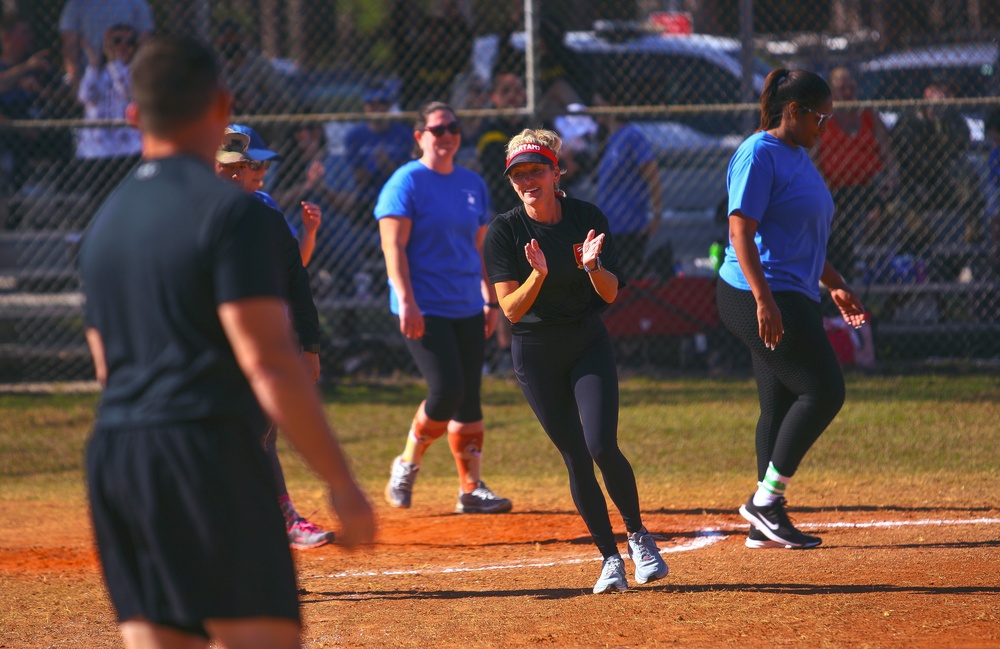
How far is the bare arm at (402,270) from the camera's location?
6094mm

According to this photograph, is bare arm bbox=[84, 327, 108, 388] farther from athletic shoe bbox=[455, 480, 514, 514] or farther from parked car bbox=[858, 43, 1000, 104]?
parked car bbox=[858, 43, 1000, 104]

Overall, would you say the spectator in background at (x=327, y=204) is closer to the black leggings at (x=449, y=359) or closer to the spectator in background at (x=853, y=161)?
the spectator in background at (x=853, y=161)

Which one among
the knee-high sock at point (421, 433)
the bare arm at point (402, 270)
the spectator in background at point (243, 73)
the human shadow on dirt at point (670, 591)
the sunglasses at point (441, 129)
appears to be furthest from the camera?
the spectator in background at point (243, 73)

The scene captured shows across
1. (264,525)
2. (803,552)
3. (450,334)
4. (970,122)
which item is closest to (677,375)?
(970,122)

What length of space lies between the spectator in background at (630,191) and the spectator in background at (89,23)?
459 centimetres

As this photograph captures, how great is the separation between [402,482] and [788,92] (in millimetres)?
3035

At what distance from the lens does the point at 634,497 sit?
472cm

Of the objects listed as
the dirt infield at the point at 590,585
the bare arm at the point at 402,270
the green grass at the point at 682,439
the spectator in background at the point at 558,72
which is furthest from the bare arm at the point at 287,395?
the spectator in background at the point at 558,72

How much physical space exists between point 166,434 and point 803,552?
3.68 meters

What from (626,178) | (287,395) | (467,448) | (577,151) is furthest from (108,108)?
(287,395)

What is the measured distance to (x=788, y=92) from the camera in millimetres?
5152

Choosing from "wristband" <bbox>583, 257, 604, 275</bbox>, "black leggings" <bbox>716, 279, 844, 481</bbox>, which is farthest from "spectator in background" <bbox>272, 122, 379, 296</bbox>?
"wristband" <bbox>583, 257, 604, 275</bbox>

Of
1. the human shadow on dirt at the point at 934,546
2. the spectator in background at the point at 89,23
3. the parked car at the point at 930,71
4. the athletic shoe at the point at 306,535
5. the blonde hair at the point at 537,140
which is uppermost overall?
the spectator in background at the point at 89,23

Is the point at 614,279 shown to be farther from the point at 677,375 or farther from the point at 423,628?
the point at 677,375
